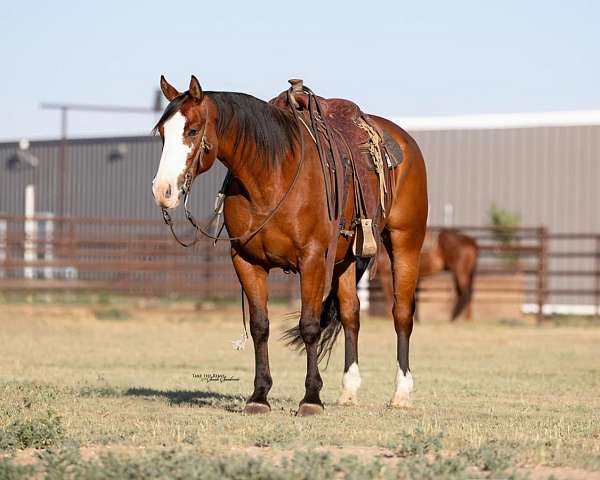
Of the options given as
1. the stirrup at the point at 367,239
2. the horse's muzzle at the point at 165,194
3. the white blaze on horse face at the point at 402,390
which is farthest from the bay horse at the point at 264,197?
the white blaze on horse face at the point at 402,390

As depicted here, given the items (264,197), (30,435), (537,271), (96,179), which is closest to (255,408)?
(264,197)

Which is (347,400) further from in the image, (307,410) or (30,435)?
(30,435)

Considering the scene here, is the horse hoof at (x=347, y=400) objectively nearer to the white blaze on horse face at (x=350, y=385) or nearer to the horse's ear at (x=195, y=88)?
the white blaze on horse face at (x=350, y=385)

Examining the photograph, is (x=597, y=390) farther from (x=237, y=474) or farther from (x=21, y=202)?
(x=21, y=202)

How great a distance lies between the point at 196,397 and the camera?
9.88 m

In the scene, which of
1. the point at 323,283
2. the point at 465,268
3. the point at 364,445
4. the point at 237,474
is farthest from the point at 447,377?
the point at 465,268

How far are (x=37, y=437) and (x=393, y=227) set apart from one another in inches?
140

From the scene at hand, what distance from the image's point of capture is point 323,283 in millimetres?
8414

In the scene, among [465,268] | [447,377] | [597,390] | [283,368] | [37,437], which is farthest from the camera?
[465,268]

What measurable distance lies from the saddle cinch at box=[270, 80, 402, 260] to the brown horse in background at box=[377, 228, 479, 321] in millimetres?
13793

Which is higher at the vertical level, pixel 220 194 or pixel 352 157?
pixel 352 157

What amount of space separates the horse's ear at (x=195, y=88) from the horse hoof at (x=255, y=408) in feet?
6.59

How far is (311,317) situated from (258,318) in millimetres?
350

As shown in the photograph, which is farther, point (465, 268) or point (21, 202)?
point (21, 202)
